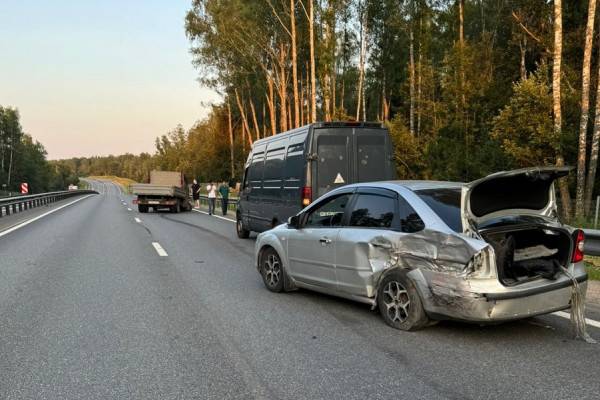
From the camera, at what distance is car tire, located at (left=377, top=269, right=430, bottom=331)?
15.9 feet

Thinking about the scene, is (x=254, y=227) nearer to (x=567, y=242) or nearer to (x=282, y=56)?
(x=567, y=242)

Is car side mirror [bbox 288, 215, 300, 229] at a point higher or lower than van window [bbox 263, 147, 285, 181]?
lower

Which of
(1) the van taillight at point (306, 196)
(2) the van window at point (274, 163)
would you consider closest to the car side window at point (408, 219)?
(1) the van taillight at point (306, 196)

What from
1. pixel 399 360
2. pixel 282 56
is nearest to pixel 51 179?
pixel 282 56

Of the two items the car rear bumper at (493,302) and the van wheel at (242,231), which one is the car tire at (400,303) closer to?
the car rear bumper at (493,302)

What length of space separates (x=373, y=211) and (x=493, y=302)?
1.65 m

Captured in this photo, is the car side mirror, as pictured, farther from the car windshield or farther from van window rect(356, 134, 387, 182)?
van window rect(356, 134, 387, 182)

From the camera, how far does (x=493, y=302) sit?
4.39 meters

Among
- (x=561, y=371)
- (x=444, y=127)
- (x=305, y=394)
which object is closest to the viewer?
(x=305, y=394)

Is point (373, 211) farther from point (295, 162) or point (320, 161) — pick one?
point (295, 162)

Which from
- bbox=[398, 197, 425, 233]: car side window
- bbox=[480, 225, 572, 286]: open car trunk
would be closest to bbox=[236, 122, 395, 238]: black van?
bbox=[398, 197, 425, 233]: car side window

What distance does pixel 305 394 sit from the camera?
352 centimetres

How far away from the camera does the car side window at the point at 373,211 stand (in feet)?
17.7

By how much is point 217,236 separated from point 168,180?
16.7m
